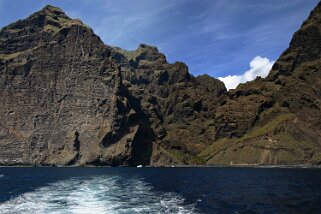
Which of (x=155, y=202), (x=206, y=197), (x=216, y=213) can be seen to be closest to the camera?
(x=216, y=213)

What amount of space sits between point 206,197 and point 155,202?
51.6 ft

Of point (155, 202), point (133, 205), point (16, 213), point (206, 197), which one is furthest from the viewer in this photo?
point (206, 197)

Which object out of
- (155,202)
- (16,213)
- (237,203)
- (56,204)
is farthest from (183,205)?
(16,213)

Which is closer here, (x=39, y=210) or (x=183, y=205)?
(x=39, y=210)

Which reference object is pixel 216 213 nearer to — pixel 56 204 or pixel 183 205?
pixel 183 205

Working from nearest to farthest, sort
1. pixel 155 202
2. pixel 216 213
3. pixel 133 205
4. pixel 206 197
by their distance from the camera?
pixel 216 213 < pixel 133 205 < pixel 155 202 < pixel 206 197

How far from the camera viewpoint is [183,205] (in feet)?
238

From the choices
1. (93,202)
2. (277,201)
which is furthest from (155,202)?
(277,201)

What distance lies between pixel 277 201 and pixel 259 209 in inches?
456

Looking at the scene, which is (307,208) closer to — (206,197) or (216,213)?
(216,213)

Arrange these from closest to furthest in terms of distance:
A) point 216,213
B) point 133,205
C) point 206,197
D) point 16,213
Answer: point 16,213 → point 216,213 → point 133,205 → point 206,197

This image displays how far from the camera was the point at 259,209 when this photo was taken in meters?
68.8

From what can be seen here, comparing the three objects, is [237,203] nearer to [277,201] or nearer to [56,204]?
[277,201]

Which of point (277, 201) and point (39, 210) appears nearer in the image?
point (39, 210)
